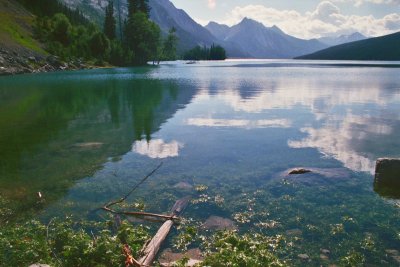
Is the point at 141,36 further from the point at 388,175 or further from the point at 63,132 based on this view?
the point at 388,175

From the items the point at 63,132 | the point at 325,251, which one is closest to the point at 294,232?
the point at 325,251

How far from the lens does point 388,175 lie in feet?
52.5

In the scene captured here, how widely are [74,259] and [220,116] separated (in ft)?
95.4

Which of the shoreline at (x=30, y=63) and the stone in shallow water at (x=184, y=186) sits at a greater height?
the shoreline at (x=30, y=63)

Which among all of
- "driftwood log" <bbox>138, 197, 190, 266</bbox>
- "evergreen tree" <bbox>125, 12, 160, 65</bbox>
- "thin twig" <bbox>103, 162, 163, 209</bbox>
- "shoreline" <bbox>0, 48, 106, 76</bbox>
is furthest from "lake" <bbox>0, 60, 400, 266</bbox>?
"evergreen tree" <bbox>125, 12, 160, 65</bbox>

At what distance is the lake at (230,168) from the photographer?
12.6 m

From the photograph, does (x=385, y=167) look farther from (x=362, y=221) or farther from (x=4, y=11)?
(x=4, y=11)

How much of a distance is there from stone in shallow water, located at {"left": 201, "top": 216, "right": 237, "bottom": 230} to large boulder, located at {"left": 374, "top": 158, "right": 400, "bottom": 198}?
25.7 ft

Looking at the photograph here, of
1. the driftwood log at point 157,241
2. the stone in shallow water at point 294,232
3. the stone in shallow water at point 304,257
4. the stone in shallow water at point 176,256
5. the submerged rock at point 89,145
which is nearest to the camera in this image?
the driftwood log at point 157,241

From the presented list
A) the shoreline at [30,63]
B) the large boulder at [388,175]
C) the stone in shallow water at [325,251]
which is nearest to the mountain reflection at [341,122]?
the large boulder at [388,175]

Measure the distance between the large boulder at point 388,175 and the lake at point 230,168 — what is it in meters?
0.58

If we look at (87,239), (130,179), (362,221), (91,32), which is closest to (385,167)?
(362,221)

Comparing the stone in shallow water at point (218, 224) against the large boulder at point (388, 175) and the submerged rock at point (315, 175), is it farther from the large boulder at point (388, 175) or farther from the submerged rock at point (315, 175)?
the large boulder at point (388, 175)

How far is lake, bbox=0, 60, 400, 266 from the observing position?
1257 cm
